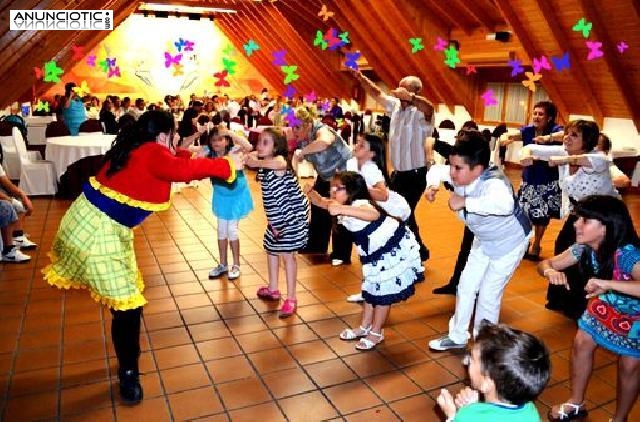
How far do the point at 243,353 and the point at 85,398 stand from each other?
2.87 ft

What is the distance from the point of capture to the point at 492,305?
9.93 feet

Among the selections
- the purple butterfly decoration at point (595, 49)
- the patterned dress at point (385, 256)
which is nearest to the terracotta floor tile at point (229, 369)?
the patterned dress at point (385, 256)

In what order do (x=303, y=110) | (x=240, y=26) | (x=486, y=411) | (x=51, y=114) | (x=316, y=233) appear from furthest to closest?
(x=240, y=26), (x=51, y=114), (x=316, y=233), (x=303, y=110), (x=486, y=411)

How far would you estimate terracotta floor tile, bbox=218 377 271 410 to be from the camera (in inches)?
105

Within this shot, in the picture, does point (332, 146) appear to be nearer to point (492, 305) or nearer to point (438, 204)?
point (492, 305)


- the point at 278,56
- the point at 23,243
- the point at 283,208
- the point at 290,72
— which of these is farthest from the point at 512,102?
the point at 23,243

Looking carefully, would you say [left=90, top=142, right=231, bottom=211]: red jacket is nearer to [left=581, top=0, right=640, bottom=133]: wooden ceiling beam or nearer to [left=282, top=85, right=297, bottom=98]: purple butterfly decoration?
[left=581, top=0, right=640, bottom=133]: wooden ceiling beam

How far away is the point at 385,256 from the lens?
121 inches

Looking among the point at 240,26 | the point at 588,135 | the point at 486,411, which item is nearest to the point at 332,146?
the point at 588,135

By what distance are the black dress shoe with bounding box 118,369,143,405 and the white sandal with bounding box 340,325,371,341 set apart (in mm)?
1260

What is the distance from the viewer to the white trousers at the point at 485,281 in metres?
2.94

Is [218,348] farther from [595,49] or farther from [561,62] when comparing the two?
[561,62]

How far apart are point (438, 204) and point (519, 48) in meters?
4.60

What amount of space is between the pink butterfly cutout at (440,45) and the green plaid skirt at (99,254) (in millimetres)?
10203
